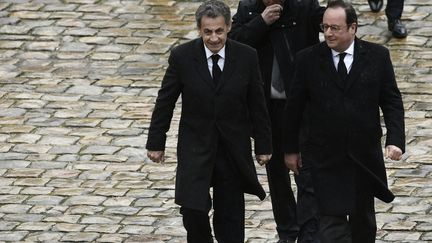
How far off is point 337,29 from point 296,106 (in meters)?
0.62

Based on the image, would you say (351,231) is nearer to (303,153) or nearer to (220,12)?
(303,153)

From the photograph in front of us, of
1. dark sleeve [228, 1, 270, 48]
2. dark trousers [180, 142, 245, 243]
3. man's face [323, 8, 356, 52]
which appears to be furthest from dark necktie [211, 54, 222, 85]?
man's face [323, 8, 356, 52]

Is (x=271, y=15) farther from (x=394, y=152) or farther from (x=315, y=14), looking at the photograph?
(x=394, y=152)

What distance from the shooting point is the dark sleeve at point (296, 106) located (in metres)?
9.25

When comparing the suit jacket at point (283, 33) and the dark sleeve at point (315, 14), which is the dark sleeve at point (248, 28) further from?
the dark sleeve at point (315, 14)

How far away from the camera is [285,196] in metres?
10.3

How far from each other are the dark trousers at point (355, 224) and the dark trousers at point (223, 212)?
22.4 inches

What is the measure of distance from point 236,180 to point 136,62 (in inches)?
206

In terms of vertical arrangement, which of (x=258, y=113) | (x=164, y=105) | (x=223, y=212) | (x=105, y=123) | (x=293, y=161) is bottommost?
(x=105, y=123)

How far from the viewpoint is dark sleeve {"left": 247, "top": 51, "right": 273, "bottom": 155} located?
366 inches

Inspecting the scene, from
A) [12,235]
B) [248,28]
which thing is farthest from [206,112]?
[12,235]

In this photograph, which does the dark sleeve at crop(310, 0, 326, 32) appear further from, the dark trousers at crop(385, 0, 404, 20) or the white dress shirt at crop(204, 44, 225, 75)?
the dark trousers at crop(385, 0, 404, 20)

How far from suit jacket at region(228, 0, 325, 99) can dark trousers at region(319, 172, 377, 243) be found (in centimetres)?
106

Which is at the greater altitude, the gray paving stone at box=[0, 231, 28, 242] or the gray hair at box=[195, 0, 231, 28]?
the gray hair at box=[195, 0, 231, 28]
